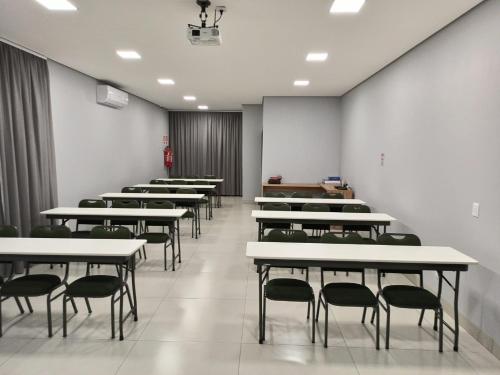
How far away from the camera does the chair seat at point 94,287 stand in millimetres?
2912

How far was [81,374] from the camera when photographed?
2.51 metres

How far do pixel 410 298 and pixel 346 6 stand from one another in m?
2.80

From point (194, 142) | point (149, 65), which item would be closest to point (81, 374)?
point (149, 65)

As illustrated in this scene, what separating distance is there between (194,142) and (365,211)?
27.4 ft

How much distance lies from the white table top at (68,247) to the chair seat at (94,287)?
32 cm

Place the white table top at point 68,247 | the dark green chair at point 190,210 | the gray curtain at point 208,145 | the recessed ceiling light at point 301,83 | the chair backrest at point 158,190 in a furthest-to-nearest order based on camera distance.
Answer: the gray curtain at point 208,145 < the chair backrest at point 158,190 < the recessed ceiling light at point 301,83 < the dark green chair at point 190,210 < the white table top at point 68,247

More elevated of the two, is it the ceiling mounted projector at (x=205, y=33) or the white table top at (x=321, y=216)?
the ceiling mounted projector at (x=205, y=33)

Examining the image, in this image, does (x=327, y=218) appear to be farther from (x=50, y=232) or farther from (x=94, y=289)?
(x=50, y=232)

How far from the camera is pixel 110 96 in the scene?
7051 mm

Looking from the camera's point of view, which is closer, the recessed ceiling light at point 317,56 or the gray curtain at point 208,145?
the recessed ceiling light at point 317,56

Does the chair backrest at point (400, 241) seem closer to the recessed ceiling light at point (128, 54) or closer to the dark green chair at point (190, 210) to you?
the dark green chair at point (190, 210)

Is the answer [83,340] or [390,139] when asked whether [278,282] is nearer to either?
[83,340]

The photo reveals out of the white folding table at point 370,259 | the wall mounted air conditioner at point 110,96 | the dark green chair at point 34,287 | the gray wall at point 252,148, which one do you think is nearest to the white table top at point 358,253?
the white folding table at point 370,259

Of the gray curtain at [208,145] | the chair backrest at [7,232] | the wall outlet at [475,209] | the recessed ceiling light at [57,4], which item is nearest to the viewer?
the wall outlet at [475,209]
